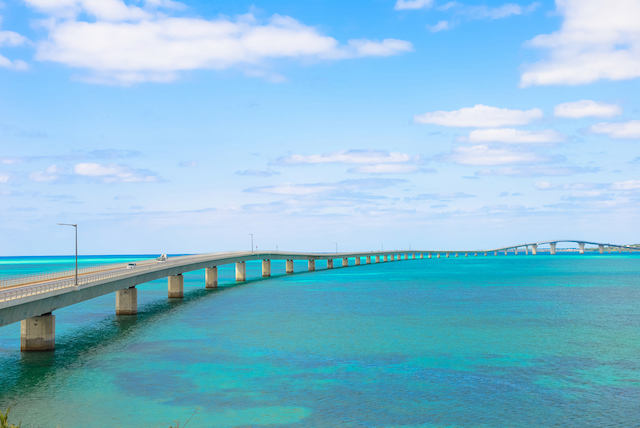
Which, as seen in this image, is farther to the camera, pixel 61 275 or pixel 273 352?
pixel 61 275

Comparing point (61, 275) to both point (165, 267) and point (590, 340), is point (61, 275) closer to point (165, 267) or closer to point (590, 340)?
point (165, 267)

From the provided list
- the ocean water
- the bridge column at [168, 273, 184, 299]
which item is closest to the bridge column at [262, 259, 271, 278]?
the bridge column at [168, 273, 184, 299]

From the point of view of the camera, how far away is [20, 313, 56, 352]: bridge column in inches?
1802

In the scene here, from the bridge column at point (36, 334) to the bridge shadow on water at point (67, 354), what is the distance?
1.92 ft

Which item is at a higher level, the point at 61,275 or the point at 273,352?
the point at 61,275

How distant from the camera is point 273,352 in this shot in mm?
46062

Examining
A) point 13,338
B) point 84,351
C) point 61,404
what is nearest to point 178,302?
point 13,338

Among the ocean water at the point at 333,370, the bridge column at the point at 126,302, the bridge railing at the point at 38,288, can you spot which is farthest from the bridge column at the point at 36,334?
the bridge column at the point at 126,302

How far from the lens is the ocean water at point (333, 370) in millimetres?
29516

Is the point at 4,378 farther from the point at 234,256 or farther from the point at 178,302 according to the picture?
the point at 234,256

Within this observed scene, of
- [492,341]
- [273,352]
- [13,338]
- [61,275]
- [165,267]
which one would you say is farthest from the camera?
[165,267]

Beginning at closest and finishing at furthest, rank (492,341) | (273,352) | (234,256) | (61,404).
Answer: (61,404), (273,352), (492,341), (234,256)

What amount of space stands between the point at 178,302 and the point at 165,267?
329 inches

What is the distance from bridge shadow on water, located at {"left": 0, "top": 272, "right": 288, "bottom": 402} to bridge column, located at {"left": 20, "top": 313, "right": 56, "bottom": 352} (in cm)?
58
